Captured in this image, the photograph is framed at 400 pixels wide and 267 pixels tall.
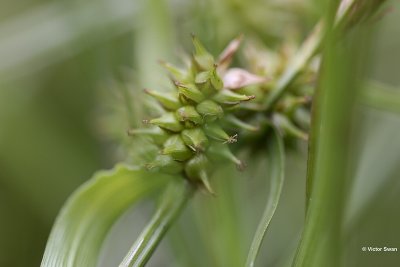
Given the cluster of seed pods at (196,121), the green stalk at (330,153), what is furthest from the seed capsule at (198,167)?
the green stalk at (330,153)

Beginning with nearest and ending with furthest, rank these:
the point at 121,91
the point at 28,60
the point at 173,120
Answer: the point at 173,120 < the point at 121,91 < the point at 28,60

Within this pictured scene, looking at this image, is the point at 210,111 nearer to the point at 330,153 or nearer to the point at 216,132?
the point at 216,132

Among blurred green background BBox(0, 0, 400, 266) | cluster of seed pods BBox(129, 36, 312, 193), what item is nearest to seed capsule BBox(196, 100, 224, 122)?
cluster of seed pods BBox(129, 36, 312, 193)

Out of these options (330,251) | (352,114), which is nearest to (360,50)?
(352,114)

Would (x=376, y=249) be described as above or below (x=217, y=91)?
below

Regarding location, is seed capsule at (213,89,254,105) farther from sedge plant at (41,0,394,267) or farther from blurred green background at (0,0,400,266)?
blurred green background at (0,0,400,266)

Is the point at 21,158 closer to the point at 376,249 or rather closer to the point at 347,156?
the point at 376,249
